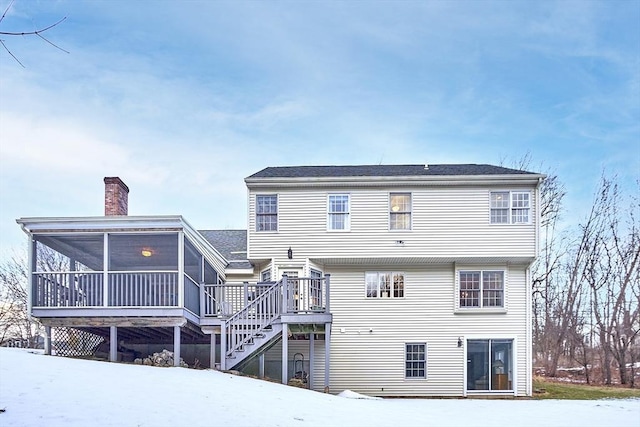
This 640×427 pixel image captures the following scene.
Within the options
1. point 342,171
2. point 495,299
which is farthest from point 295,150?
point 495,299

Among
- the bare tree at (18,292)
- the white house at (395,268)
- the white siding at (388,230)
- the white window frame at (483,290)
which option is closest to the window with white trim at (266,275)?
the white house at (395,268)

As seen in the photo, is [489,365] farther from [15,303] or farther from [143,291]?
[15,303]

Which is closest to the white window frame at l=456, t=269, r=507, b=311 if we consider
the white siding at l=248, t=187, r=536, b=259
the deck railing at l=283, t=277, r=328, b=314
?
the white siding at l=248, t=187, r=536, b=259

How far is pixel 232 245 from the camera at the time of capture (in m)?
21.3

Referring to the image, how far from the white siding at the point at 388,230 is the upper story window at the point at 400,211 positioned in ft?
0.54

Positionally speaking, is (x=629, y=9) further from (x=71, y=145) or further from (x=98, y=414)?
(x=98, y=414)

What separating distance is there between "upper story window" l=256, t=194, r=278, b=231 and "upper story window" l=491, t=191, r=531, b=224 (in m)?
6.69

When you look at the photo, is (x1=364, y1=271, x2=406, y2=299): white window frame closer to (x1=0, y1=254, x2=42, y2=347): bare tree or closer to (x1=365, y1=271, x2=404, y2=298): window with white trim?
(x1=365, y1=271, x2=404, y2=298): window with white trim

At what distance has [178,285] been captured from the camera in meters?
14.6

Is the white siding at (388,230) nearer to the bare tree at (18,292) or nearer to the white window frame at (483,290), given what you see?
the white window frame at (483,290)

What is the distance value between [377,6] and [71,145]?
11.2 metres

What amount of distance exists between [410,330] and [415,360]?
944 millimetres

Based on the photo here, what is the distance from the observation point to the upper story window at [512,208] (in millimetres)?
17750

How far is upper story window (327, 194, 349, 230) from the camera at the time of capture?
17906 millimetres
